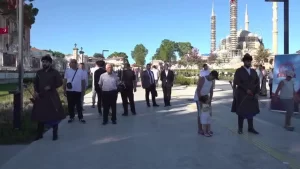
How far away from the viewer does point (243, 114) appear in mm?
8828

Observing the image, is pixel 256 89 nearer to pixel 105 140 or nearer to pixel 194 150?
pixel 194 150

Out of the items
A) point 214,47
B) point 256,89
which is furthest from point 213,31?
point 256,89

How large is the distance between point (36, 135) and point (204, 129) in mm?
3738

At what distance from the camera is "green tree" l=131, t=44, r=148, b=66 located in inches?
4761

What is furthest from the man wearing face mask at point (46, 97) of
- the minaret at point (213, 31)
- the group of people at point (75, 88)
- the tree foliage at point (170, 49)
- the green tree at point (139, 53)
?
the minaret at point (213, 31)

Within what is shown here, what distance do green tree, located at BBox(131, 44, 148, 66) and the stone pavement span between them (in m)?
110

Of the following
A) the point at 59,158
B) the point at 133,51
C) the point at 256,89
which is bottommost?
the point at 59,158

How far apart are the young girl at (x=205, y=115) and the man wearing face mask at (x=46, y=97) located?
3077mm

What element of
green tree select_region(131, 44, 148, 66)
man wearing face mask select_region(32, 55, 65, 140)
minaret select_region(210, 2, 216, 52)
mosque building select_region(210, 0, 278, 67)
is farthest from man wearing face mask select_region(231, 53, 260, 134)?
minaret select_region(210, 2, 216, 52)

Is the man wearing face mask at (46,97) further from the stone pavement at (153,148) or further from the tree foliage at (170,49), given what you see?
the tree foliage at (170,49)

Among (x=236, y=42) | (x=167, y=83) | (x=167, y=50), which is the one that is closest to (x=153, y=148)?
(x=167, y=83)

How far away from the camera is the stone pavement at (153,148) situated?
611 cm

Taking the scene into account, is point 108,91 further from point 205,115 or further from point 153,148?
point 153,148

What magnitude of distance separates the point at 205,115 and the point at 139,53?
376 ft
